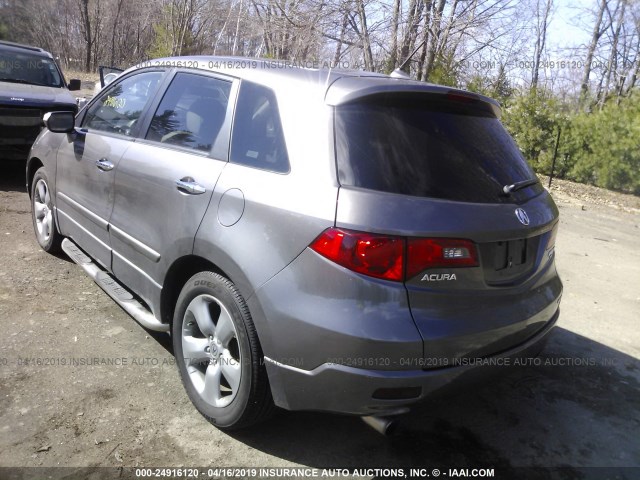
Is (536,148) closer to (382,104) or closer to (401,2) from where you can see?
(401,2)

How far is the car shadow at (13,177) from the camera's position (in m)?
7.47

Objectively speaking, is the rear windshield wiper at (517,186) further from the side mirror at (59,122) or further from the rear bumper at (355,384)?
the side mirror at (59,122)

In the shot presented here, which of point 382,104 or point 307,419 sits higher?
point 382,104

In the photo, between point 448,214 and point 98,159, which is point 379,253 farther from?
point 98,159

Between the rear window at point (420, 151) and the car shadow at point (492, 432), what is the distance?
90 cm

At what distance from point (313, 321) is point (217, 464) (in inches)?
37.1

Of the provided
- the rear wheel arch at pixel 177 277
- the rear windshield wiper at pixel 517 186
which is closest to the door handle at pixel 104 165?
the rear wheel arch at pixel 177 277

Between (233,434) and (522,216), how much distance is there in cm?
181

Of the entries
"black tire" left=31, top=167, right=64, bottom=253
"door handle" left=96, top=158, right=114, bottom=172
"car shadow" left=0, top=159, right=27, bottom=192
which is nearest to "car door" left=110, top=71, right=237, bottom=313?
"door handle" left=96, top=158, right=114, bottom=172

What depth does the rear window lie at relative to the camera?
2334 millimetres

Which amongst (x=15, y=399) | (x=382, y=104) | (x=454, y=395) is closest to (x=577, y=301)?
(x=454, y=395)

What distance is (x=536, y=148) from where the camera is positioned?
13.2 meters

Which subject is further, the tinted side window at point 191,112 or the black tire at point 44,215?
the black tire at point 44,215

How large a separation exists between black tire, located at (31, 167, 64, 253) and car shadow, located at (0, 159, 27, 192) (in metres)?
2.70
